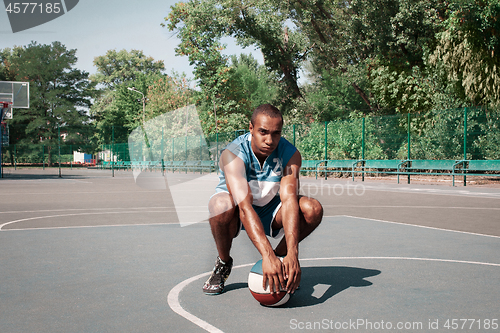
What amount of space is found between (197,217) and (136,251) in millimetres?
3539

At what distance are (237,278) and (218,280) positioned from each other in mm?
526

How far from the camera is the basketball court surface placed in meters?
3.30

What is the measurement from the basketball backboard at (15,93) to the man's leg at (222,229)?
29101 millimetres

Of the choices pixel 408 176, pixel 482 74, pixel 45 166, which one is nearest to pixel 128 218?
pixel 408 176

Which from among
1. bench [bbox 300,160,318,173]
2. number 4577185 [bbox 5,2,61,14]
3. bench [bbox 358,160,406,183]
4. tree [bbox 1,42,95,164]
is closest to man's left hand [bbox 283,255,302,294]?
number 4577185 [bbox 5,2,61,14]

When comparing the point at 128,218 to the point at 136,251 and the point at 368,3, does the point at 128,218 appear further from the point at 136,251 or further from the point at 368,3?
the point at 368,3

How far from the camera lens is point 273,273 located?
134 inches

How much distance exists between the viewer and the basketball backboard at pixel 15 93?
97.7 feet

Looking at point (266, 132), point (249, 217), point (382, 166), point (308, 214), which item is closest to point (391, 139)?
point (382, 166)

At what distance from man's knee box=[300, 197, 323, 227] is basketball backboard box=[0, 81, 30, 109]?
96.3 ft

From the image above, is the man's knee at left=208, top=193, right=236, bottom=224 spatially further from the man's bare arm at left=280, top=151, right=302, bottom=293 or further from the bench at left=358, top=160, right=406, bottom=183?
the bench at left=358, top=160, right=406, bottom=183

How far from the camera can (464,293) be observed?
12.9ft

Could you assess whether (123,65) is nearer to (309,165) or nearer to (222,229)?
(309,165)

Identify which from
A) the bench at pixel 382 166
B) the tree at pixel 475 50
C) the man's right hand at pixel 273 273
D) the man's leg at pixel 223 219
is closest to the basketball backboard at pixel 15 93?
the bench at pixel 382 166
